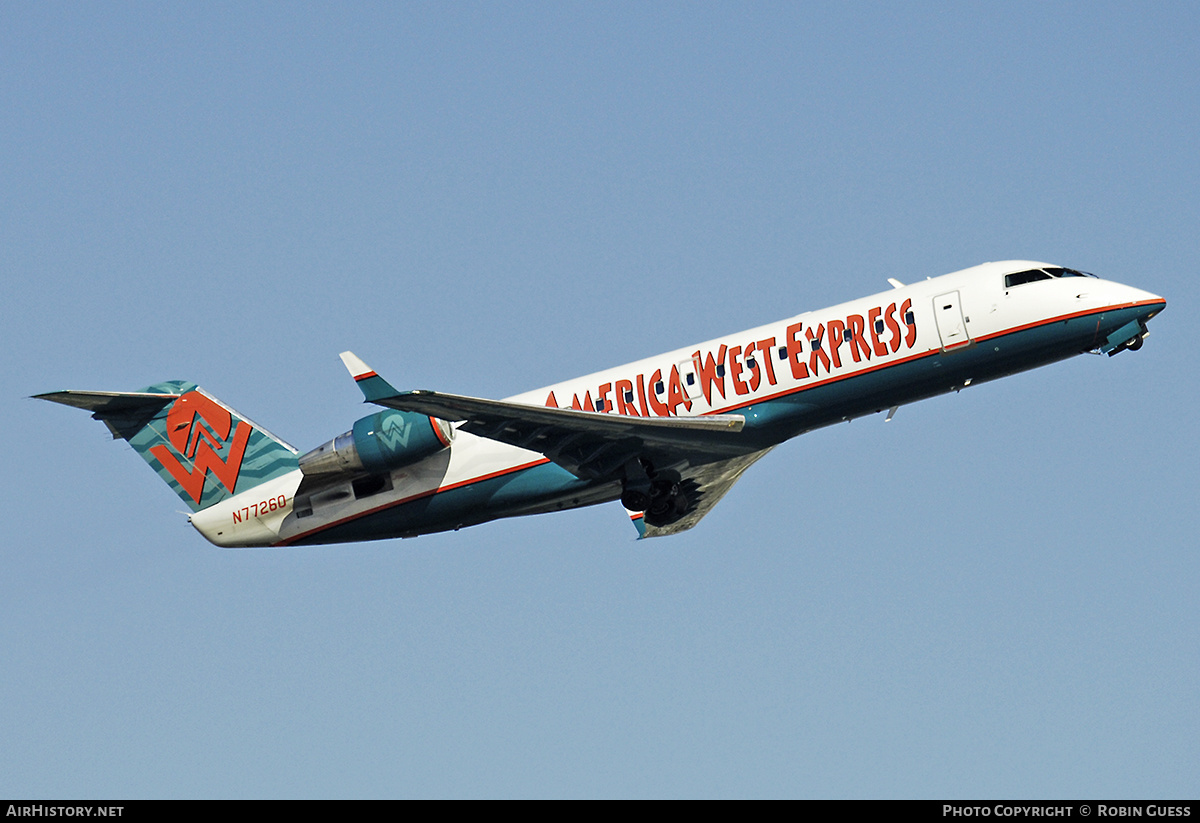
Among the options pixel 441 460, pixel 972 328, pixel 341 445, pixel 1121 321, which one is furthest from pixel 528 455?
pixel 1121 321

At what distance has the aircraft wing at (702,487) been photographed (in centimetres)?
2877

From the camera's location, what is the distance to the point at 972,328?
85.4 ft

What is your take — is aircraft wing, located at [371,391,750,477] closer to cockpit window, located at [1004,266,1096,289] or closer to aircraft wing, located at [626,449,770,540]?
aircraft wing, located at [626,449,770,540]

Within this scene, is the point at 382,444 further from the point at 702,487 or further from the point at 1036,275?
the point at 1036,275

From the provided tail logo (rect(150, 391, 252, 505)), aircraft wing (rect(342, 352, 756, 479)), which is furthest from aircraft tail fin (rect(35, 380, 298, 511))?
aircraft wing (rect(342, 352, 756, 479))

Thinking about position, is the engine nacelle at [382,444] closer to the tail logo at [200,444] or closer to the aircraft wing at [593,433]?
the aircraft wing at [593,433]

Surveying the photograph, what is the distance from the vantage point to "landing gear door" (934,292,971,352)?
2600cm

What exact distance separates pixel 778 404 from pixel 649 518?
176 inches

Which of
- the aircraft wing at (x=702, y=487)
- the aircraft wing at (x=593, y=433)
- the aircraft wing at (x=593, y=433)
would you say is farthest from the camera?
the aircraft wing at (x=702, y=487)

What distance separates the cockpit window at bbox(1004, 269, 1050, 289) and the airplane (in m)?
0.03

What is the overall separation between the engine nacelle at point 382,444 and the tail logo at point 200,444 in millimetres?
2636

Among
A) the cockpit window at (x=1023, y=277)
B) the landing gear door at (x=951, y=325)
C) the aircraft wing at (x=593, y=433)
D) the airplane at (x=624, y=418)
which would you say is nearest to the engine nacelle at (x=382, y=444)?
the airplane at (x=624, y=418)
